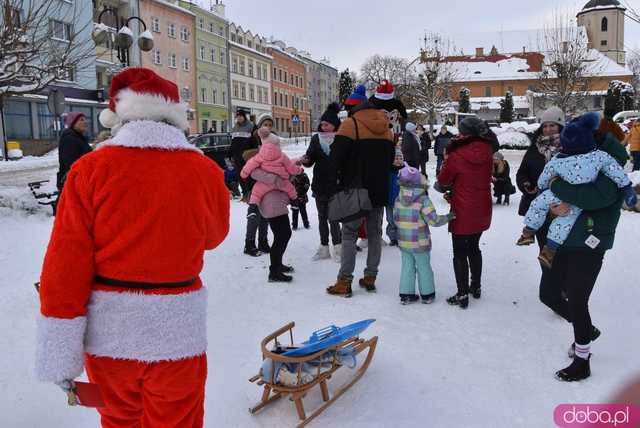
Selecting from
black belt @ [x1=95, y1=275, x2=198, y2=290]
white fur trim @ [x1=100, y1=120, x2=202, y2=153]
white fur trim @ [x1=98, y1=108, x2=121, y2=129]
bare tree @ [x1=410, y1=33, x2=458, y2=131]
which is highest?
bare tree @ [x1=410, y1=33, x2=458, y2=131]

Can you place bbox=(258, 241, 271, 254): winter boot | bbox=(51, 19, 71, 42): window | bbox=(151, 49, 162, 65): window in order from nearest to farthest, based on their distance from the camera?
1. bbox=(258, 241, 271, 254): winter boot
2. bbox=(51, 19, 71, 42): window
3. bbox=(151, 49, 162, 65): window

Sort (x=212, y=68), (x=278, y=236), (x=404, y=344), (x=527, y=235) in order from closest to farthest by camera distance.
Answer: (x=527, y=235)
(x=404, y=344)
(x=278, y=236)
(x=212, y=68)

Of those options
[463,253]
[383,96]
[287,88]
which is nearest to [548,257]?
[463,253]

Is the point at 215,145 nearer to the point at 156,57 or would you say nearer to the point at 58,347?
the point at 58,347

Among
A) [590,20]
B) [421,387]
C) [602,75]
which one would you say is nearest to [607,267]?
[421,387]

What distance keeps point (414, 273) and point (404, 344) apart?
1.20 m

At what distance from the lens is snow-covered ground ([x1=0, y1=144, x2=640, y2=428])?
11.2 ft

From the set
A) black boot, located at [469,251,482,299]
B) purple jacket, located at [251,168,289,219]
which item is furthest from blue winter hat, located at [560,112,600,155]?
purple jacket, located at [251,168,289,219]

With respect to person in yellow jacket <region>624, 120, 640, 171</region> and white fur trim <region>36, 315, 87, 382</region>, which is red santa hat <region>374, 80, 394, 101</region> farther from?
person in yellow jacket <region>624, 120, 640, 171</region>

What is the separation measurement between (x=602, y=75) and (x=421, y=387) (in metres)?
74.5

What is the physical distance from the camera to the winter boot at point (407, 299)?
17.8 feet

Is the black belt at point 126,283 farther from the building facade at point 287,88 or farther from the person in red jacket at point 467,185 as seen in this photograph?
the building facade at point 287,88

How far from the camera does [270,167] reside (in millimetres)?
6172

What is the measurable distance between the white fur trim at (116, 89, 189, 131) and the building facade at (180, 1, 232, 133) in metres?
50.2
